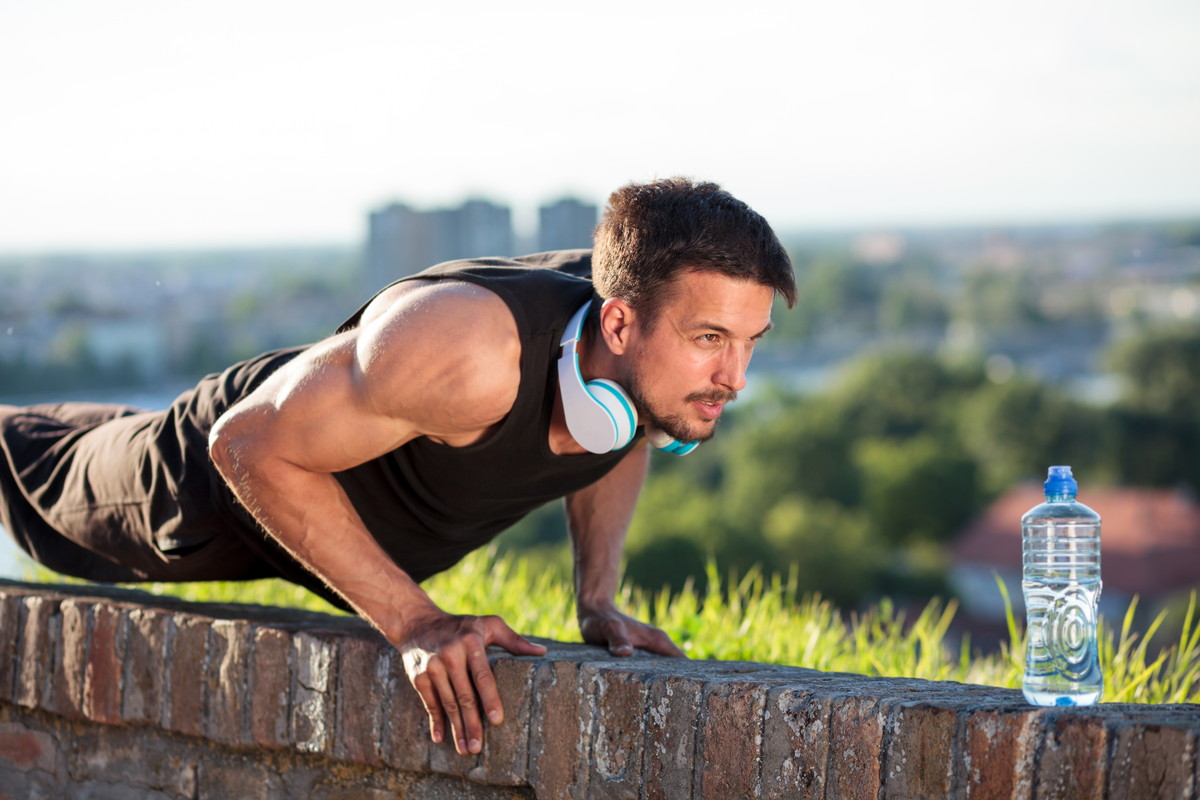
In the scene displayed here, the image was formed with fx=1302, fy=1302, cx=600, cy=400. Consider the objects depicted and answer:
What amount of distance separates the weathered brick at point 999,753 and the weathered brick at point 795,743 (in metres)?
0.21

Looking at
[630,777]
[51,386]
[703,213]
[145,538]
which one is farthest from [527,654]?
[51,386]

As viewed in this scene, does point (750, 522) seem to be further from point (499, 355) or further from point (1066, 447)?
point (499, 355)

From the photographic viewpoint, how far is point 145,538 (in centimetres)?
278

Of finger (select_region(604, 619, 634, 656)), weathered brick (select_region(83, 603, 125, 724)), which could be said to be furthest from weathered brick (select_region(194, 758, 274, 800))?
finger (select_region(604, 619, 634, 656))

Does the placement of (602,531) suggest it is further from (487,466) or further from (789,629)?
(789,629)

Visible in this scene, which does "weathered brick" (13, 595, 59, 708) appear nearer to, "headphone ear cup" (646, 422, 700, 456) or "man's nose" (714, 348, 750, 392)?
"headphone ear cup" (646, 422, 700, 456)

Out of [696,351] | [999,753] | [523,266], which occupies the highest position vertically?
[523,266]

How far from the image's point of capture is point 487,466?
2369 millimetres

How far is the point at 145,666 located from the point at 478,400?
941mm

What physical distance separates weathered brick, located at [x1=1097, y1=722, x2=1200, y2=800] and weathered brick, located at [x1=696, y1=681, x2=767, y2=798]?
497mm

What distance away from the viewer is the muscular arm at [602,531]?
9.21ft

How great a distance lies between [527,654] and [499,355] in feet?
1.66

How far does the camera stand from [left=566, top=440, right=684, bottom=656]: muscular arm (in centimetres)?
281

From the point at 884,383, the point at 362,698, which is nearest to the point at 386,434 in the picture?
the point at 362,698
